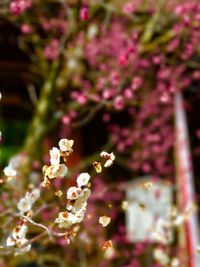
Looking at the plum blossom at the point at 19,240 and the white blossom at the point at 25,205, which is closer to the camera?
the plum blossom at the point at 19,240

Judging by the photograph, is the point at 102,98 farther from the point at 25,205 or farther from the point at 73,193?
the point at 73,193

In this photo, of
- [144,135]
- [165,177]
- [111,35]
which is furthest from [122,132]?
[111,35]

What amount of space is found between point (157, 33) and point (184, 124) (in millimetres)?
1222

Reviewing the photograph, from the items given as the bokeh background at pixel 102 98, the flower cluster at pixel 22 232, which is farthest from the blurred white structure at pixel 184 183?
the flower cluster at pixel 22 232

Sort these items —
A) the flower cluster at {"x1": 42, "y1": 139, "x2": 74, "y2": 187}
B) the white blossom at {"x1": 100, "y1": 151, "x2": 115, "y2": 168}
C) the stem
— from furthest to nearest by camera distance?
the stem
the white blossom at {"x1": 100, "y1": 151, "x2": 115, "y2": 168}
the flower cluster at {"x1": 42, "y1": 139, "x2": 74, "y2": 187}

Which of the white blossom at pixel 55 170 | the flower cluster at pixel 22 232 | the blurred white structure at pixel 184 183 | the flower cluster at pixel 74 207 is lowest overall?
the flower cluster at pixel 74 207

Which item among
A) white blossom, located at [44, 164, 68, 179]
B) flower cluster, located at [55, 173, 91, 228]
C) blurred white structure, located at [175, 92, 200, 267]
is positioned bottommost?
flower cluster, located at [55, 173, 91, 228]

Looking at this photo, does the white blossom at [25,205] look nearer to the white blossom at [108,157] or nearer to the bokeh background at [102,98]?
the white blossom at [108,157]

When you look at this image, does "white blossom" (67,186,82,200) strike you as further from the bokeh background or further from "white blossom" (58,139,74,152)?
the bokeh background

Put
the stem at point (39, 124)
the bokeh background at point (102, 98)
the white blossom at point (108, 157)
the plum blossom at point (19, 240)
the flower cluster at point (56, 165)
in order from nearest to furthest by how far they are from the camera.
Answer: the flower cluster at point (56, 165)
the white blossom at point (108, 157)
the plum blossom at point (19, 240)
the stem at point (39, 124)
the bokeh background at point (102, 98)

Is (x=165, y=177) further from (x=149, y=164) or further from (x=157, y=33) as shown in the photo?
(x=157, y=33)

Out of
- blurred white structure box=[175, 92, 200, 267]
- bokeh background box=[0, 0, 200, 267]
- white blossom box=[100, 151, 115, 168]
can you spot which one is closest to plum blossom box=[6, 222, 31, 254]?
white blossom box=[100, 151, 115, 168]

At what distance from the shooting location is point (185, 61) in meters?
6.70

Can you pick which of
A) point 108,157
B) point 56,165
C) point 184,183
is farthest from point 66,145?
point 184,183
